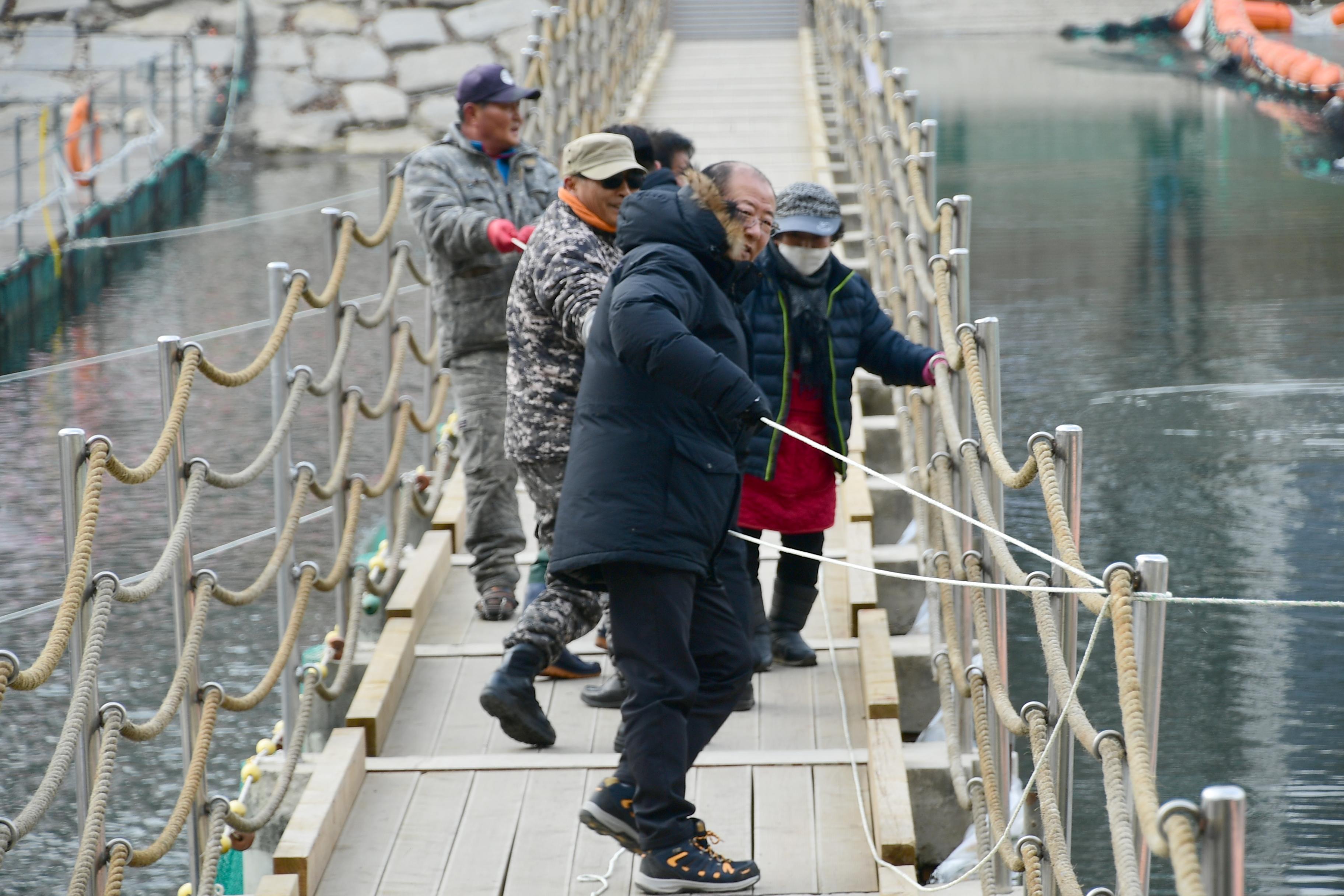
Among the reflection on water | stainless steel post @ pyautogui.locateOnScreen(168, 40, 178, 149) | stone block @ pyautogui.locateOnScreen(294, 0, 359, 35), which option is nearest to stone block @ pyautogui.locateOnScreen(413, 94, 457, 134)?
stone block @ pyautogui.locateOnScreen(294, 0, 359, 35)

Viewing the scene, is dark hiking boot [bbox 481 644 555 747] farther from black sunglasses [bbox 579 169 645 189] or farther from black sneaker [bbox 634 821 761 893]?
black sunglasses [bbox 579 169 645 189]

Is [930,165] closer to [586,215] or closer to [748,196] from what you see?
[586,215]

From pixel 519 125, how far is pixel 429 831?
1.78m

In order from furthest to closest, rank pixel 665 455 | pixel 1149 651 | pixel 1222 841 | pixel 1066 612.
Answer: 1. pixel 665 455
2. pixel 1066 612
3. pixel 1149 651
4. pixel 1222 841

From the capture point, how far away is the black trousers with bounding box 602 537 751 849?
267 centimetres

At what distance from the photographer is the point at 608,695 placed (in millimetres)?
3561

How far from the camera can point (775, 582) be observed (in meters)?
3.77

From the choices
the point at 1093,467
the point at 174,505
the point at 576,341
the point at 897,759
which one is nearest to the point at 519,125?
the point at 576,341

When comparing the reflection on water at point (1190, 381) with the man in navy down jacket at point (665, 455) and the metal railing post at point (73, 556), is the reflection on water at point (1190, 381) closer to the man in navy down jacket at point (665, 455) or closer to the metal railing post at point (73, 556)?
the man in navy down jacket at point (665, 455)

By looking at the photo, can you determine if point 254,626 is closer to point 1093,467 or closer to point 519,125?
point 519,125

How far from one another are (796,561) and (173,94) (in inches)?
326

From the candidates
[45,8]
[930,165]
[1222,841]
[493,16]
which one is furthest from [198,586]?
[45,8]

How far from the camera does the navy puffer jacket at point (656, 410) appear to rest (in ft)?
8.36

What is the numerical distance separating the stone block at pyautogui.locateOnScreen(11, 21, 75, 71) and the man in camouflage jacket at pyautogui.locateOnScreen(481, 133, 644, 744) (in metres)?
9.62
